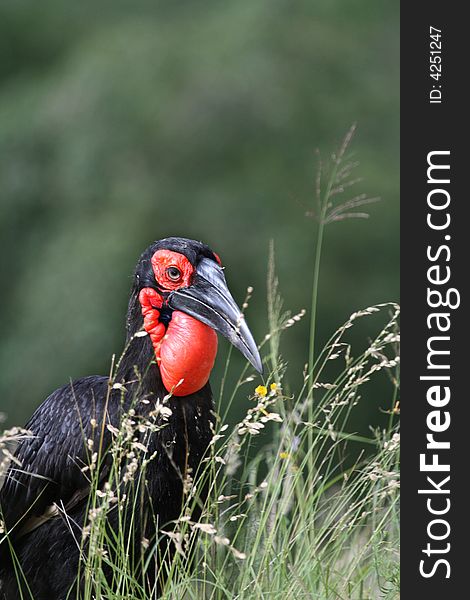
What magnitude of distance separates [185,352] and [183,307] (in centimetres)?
13

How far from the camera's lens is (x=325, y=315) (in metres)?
7.62

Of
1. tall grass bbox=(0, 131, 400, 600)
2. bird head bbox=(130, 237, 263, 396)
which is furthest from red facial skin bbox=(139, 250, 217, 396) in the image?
tall grass bbox=(0, 131, 400, 600)

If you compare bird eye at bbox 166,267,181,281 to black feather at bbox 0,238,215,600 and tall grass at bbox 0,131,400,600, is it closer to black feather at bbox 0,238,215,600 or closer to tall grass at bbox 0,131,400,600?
black feather at bbox 0,238,215,600

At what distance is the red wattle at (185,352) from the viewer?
2.98 metres

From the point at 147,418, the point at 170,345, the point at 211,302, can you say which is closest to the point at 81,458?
the point at 147,418

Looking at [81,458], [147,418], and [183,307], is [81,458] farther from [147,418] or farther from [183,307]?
[183,307]

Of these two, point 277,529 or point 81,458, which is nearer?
point 277,529

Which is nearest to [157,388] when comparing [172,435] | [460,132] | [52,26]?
[172,435]

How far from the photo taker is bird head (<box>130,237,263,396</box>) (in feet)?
9.76

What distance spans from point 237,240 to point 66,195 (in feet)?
6.10

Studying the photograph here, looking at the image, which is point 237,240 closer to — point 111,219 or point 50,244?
point 111,219

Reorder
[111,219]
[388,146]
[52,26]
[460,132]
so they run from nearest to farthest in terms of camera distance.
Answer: [460,132] < [111,219] < [388,146] < [52,26]

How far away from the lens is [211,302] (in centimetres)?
296

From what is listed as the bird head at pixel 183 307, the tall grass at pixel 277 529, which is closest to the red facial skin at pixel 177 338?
the bird head at pixel 183 307
